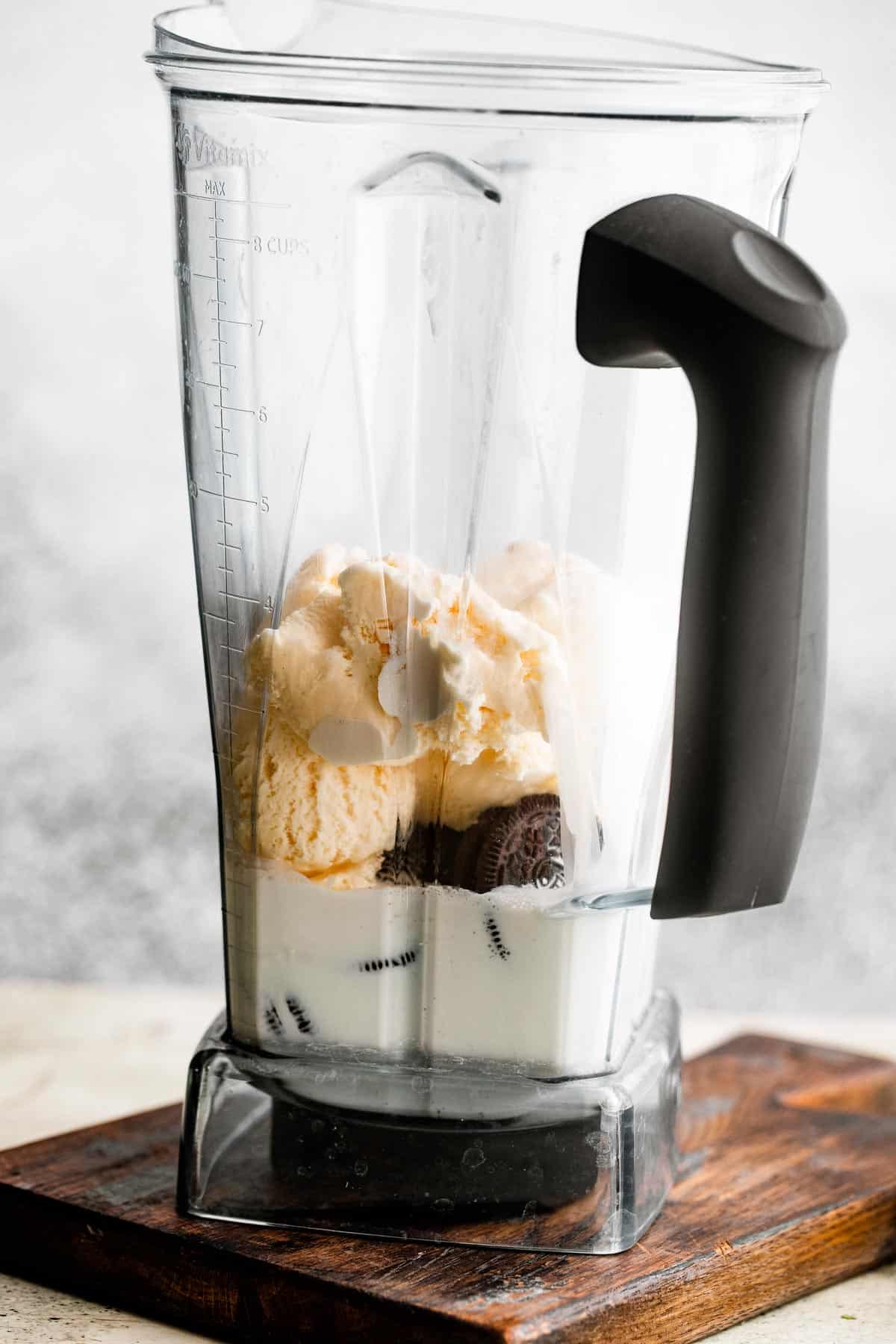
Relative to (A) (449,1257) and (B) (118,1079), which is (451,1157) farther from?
(B) (118,1079)

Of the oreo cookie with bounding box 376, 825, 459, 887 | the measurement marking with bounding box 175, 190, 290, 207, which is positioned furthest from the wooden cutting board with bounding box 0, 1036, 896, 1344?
the measurement marking with bounding box 175, 190, 290, 207

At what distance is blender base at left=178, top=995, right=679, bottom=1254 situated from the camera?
553 mm

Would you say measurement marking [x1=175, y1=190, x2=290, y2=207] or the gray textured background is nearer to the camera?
measurement marking [x1=175, y1=190, x2=290, y2=207]

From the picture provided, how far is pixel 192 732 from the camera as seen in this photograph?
1154 millimetres

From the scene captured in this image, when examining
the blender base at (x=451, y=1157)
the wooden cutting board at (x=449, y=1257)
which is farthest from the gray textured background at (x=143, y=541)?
the blender base at (x=451, y=1157)

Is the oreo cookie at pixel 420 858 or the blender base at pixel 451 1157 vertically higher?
the oreo cookie at pixel 420 858

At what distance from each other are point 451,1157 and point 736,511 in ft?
0.75

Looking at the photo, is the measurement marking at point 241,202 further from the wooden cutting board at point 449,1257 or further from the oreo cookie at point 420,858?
the wooden cutting board at point 449,1257

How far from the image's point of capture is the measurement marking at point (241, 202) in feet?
1.71

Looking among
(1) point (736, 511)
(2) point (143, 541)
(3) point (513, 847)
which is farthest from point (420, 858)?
(2) point (143, 541)

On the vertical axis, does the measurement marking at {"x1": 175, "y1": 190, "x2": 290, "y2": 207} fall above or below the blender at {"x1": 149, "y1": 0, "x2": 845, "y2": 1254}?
above

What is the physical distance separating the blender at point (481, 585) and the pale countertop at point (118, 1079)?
6 centimetres

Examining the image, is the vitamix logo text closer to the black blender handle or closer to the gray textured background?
the black blender handle

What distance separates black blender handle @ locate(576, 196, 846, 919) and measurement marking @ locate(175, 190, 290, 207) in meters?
0.10
